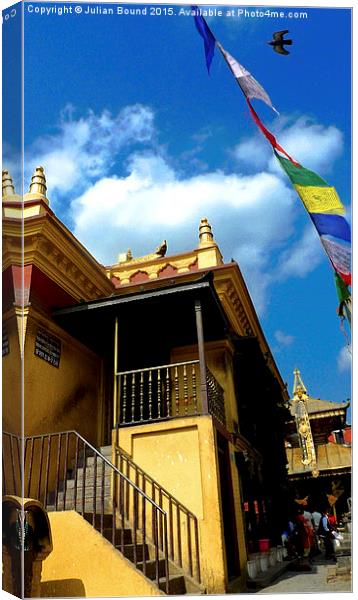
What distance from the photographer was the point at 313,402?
1816 cm

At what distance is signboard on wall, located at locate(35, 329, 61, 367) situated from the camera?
8070 millimetres

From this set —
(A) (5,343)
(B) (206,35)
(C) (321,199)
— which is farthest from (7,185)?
(C) (321,199)

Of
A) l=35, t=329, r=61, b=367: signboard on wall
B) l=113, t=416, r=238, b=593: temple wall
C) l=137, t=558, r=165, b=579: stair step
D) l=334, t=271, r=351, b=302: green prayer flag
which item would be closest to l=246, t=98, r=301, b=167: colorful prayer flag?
l=334, t=271, r=351, b=302: green prayer flag

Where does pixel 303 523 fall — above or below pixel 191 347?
below

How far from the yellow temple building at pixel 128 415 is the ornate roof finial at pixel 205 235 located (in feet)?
0.11

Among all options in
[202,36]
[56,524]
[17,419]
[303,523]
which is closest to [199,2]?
[202,36]

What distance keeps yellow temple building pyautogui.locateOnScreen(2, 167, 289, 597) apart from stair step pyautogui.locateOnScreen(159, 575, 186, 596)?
0.03 m

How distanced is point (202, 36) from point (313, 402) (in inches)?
571

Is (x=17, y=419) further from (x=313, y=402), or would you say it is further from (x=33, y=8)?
(x=313, y=402)

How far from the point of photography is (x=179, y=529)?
647cm

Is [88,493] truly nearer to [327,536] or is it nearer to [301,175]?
[301,175]

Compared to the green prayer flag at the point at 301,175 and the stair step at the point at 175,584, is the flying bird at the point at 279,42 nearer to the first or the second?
the green prayer flag at the point at 301,175

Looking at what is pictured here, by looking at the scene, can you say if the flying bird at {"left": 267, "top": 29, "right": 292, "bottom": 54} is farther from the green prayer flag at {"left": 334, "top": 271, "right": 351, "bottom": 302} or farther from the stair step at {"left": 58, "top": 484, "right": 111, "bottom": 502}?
the stair step at {"left": 58, "top": 484, "right": 111, "bottom": 502}

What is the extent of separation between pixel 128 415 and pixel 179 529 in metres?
3.68
